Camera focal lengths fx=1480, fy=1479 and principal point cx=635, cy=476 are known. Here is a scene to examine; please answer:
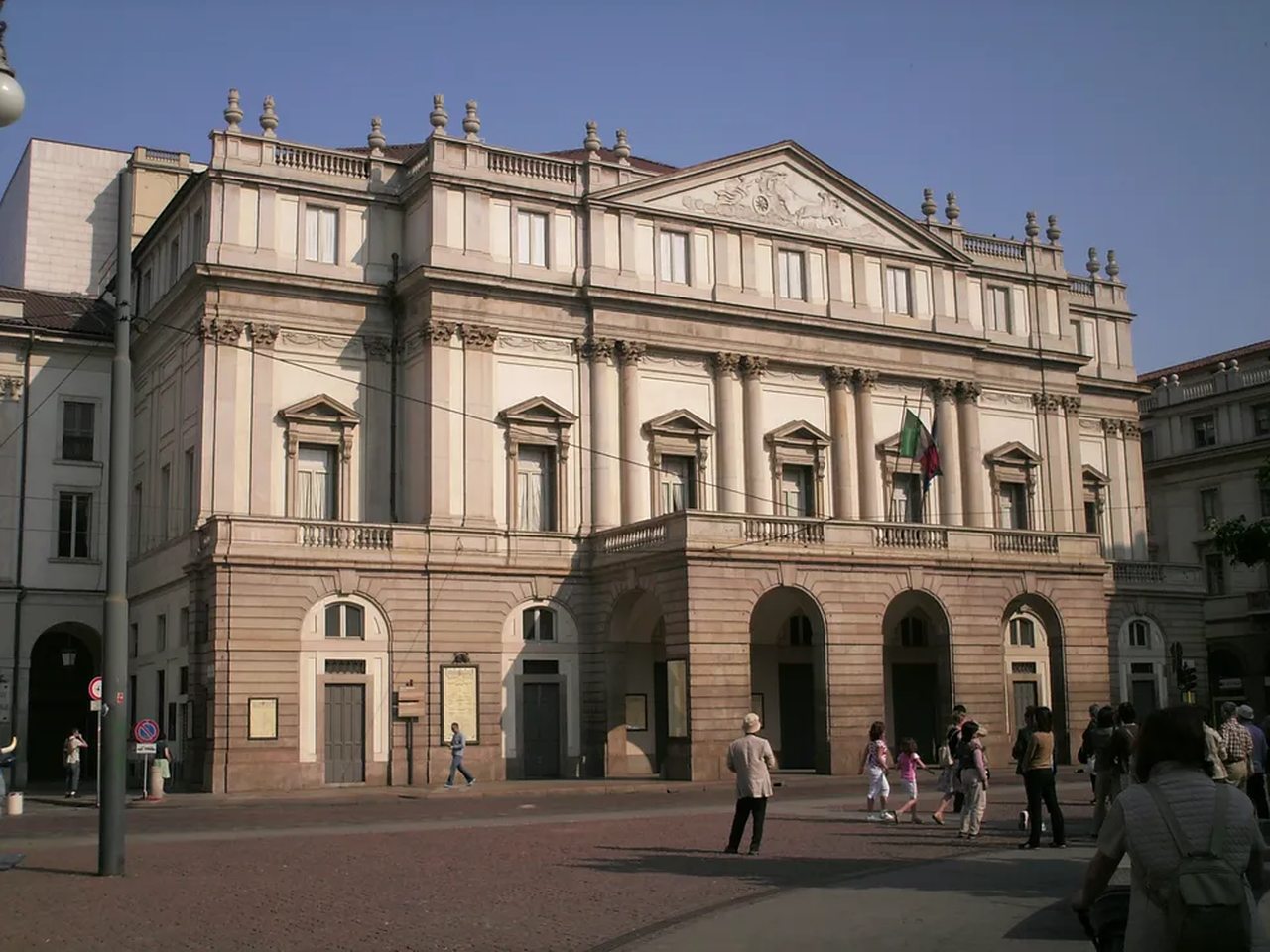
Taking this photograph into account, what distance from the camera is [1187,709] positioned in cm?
702

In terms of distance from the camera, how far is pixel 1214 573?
70.6 metres

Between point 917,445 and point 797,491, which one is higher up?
point 917,445

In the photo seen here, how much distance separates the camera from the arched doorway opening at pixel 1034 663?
153 feet

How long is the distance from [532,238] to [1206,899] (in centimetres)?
4112

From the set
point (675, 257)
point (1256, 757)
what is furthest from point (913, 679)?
point (1256, 757)

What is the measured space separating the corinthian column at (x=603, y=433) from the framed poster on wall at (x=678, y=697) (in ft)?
21.4

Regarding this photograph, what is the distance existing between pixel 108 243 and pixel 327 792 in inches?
1285

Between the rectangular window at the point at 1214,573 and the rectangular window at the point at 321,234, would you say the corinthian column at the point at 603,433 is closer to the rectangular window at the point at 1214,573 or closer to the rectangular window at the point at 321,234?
the rectangular window at the point at 321,234

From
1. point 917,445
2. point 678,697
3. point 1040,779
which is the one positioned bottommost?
point 1040,779

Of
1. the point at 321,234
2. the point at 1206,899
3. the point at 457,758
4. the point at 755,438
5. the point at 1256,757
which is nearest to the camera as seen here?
the point at 1206,899

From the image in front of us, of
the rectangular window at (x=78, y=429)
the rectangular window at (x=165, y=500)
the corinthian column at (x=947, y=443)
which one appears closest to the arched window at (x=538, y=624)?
the rectangular window at (x=165, y=500)

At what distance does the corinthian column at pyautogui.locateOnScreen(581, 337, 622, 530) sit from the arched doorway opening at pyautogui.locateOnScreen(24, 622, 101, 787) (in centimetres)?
2026

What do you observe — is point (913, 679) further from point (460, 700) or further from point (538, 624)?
point (460, 700)

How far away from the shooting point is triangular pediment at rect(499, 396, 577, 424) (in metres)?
44.9
